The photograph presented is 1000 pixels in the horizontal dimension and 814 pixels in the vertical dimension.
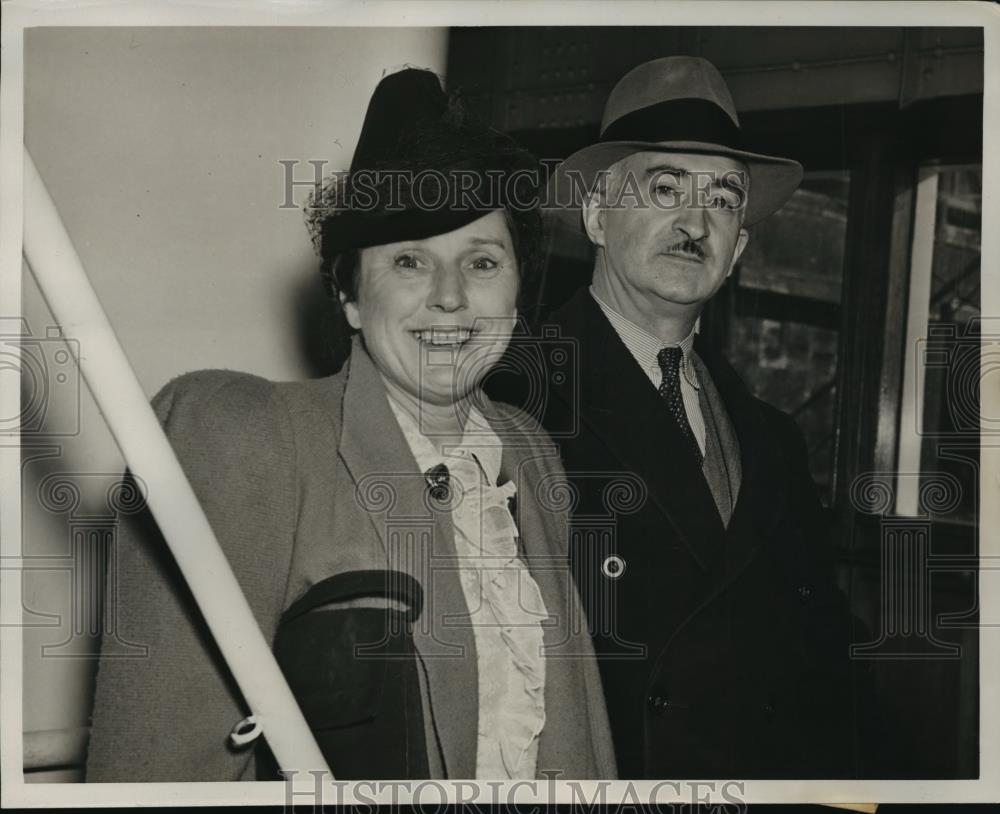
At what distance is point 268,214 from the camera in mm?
2293

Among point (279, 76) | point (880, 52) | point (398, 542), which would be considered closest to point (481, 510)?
point (398, 542)

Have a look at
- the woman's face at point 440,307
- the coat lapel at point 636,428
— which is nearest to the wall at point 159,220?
the woman's face at point 440,307

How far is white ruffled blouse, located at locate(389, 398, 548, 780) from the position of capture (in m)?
2.24

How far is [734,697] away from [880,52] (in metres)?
1.33

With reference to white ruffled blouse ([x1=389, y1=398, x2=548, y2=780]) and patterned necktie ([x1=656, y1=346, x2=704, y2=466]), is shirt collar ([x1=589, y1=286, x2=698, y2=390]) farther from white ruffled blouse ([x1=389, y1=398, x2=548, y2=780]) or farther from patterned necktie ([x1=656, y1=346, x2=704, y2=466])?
white ruffled blouse ([x1=389, y1=398, x2=548, y2=780])

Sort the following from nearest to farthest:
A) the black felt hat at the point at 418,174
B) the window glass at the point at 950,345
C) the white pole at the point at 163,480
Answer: the white pole at the point at 163,480 < the black felt hat at the point at 418,174 < the window glass at the point at 950,345

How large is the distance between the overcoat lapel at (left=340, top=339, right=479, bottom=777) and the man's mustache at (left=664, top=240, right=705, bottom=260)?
24.9 inches

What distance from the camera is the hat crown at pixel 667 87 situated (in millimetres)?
2328

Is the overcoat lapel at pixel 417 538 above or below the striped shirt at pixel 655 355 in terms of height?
below

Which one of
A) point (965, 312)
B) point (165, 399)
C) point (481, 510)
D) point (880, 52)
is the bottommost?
point (481, 510)

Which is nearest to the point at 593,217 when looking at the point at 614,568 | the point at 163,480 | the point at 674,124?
the point at 674,124

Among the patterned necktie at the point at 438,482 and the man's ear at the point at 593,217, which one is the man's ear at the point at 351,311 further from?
the man's ear at the point at 593,217

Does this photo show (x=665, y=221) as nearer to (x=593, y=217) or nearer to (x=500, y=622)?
(x=593, y=217)

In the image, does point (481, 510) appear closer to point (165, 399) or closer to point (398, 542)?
point (398, 542)
